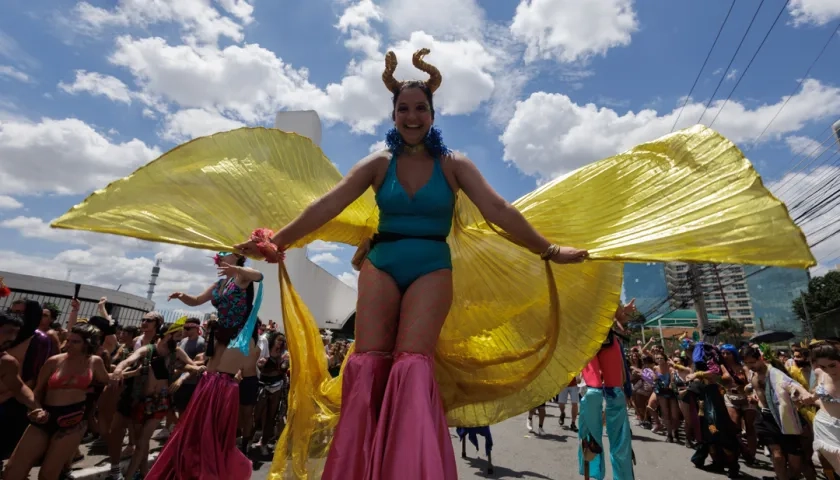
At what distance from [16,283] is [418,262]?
3889 cm

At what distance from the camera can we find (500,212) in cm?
194

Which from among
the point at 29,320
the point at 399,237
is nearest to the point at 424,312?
the point at 399,237

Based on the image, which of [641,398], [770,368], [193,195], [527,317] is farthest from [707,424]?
[193,195]

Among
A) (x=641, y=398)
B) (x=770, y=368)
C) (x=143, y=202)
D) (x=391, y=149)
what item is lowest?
(x=641, y=398)

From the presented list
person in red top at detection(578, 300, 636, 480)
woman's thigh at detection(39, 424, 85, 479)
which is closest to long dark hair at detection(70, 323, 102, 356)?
woman's thigh at detection(39, 424, 85, 479)

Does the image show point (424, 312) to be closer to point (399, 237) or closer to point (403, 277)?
point (403, 277)

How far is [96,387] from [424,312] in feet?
14.9

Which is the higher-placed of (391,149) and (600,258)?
(391,149)

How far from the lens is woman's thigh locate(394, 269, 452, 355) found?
1.67m

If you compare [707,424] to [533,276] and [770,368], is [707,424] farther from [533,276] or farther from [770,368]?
[533,276]

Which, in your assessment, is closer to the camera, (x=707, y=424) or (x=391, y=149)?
(x=391, y=149)

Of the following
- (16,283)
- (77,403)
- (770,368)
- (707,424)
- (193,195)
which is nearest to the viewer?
(193,195)

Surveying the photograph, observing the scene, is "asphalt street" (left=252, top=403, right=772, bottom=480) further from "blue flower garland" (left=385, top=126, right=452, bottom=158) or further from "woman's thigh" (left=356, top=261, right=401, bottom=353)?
"blue flower garland" (left=385, top=126, right=452, bottom=158)

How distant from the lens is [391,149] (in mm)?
2049
